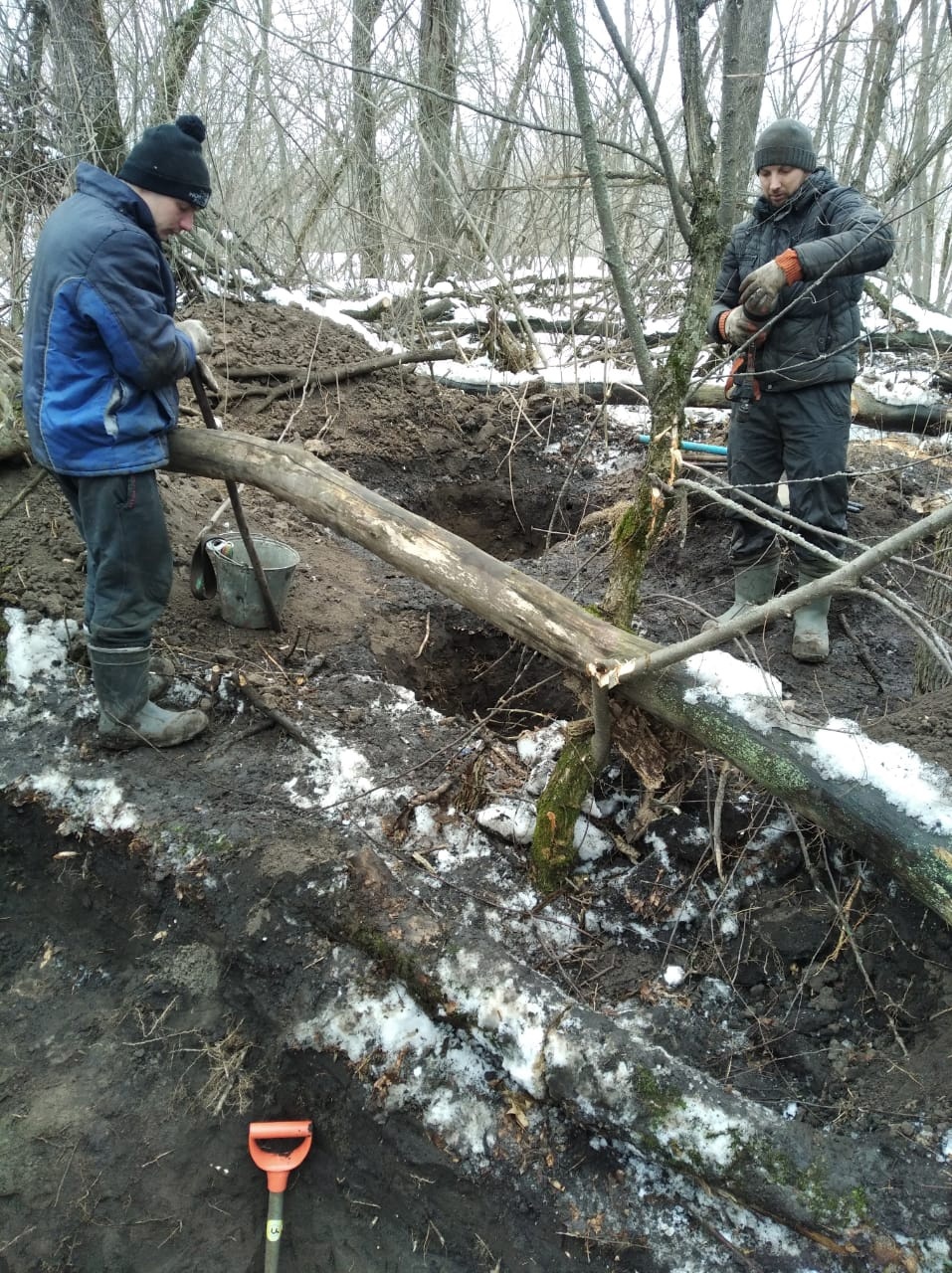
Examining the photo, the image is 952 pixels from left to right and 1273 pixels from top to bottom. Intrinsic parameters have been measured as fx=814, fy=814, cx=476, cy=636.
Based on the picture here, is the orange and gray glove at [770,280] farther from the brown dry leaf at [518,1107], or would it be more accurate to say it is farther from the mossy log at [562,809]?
the brown dry leaf at [518,1107]

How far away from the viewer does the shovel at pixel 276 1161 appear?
217cm

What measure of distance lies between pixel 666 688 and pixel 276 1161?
5.58 feet

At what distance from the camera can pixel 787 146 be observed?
10.4 feet

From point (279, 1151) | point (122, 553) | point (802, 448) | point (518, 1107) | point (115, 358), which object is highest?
point (115, 358)

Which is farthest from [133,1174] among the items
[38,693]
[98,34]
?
[98,34]

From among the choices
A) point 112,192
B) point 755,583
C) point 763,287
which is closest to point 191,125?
point 112,192

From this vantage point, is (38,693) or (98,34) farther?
(98,34)

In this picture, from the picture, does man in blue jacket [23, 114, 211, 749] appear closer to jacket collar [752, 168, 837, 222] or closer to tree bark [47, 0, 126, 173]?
jacket collar [752, 168, 837, 222]

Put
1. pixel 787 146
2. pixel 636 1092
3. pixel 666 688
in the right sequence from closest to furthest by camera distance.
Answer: pixel 636 1092
pixel 666 688
pixel 787 146

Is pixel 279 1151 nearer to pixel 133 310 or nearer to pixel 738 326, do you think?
pixel 133 310

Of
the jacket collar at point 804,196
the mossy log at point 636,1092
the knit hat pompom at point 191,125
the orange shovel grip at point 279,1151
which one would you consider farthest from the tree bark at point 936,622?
the knit hat pompom at point 191,125

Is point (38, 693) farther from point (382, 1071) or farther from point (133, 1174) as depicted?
point (382, 1071)

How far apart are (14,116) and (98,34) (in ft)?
3.10

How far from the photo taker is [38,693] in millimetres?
3275
